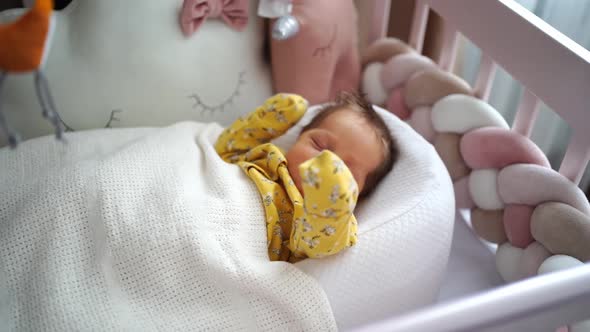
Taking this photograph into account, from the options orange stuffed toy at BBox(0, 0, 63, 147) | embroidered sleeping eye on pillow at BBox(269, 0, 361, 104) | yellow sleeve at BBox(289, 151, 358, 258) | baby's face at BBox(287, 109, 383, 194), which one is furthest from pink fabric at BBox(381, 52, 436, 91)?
orange stuffed toy at BBox(0, 0, 63, 147)

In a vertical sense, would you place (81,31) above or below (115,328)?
above

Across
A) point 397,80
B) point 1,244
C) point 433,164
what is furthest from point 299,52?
point 1,244

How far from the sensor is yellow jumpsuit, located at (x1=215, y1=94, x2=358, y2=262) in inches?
27.6

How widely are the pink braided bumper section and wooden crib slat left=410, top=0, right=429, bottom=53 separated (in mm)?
50

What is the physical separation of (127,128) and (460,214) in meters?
0.79

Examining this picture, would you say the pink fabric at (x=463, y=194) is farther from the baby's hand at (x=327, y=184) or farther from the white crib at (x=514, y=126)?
the baby's hand at (x=327, y=184)

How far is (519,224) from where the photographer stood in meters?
0.99

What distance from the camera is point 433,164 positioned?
39.3 inches

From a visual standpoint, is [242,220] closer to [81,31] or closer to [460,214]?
[81,31]

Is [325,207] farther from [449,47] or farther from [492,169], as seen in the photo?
[449,47]

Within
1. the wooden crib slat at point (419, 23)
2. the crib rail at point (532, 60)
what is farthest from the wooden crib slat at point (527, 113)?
the wooden crib slat at point (419, 23)

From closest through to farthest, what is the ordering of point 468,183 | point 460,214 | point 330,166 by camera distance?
point 330,166 < point 468,183 < point 460,214

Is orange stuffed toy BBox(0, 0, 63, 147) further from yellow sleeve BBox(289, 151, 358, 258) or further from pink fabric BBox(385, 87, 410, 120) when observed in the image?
pink fabric BBox(385, 87, 410, 120)

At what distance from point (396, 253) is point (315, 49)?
0.54m
